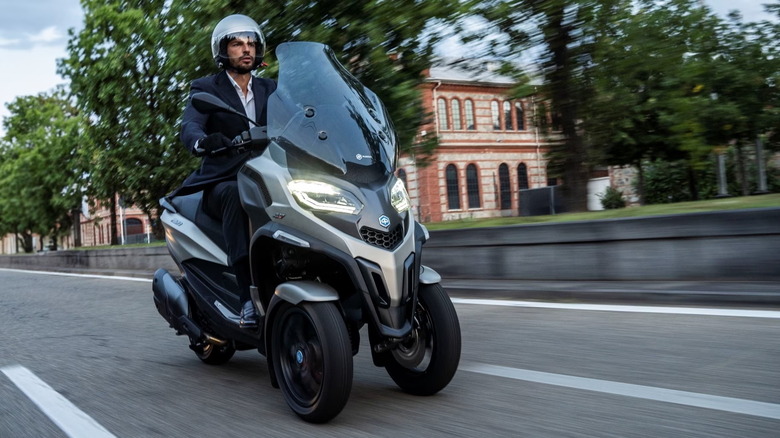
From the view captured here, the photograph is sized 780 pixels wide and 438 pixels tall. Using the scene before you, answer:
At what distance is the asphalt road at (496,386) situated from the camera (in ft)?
10.5

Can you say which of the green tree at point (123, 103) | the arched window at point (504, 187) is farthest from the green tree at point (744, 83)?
the arched window at point (504, 187)

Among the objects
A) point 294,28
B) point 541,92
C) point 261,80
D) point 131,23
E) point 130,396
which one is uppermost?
point 131,23

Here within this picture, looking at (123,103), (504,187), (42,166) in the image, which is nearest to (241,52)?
(123,103)

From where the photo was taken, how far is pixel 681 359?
13.9 feet

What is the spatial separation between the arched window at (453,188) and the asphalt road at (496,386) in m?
44.1

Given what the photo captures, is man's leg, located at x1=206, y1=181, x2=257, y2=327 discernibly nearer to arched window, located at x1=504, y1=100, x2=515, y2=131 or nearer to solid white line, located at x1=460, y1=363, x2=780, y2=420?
solid white line, located at x1=460, y1=363, x2=780, y2=420

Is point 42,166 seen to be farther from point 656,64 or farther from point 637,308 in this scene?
point 637,308

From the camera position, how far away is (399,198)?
3.47 m

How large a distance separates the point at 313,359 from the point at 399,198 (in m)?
0.84

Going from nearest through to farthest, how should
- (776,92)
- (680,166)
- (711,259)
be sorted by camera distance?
(711,259)
(776,92)
(680,166)

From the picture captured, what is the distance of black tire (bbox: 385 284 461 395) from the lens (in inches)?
137

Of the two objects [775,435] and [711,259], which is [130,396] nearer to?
[775,435]

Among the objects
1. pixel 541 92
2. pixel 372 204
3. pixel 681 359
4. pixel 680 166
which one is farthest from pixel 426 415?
pixel 680 166

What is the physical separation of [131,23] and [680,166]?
22.2 m
